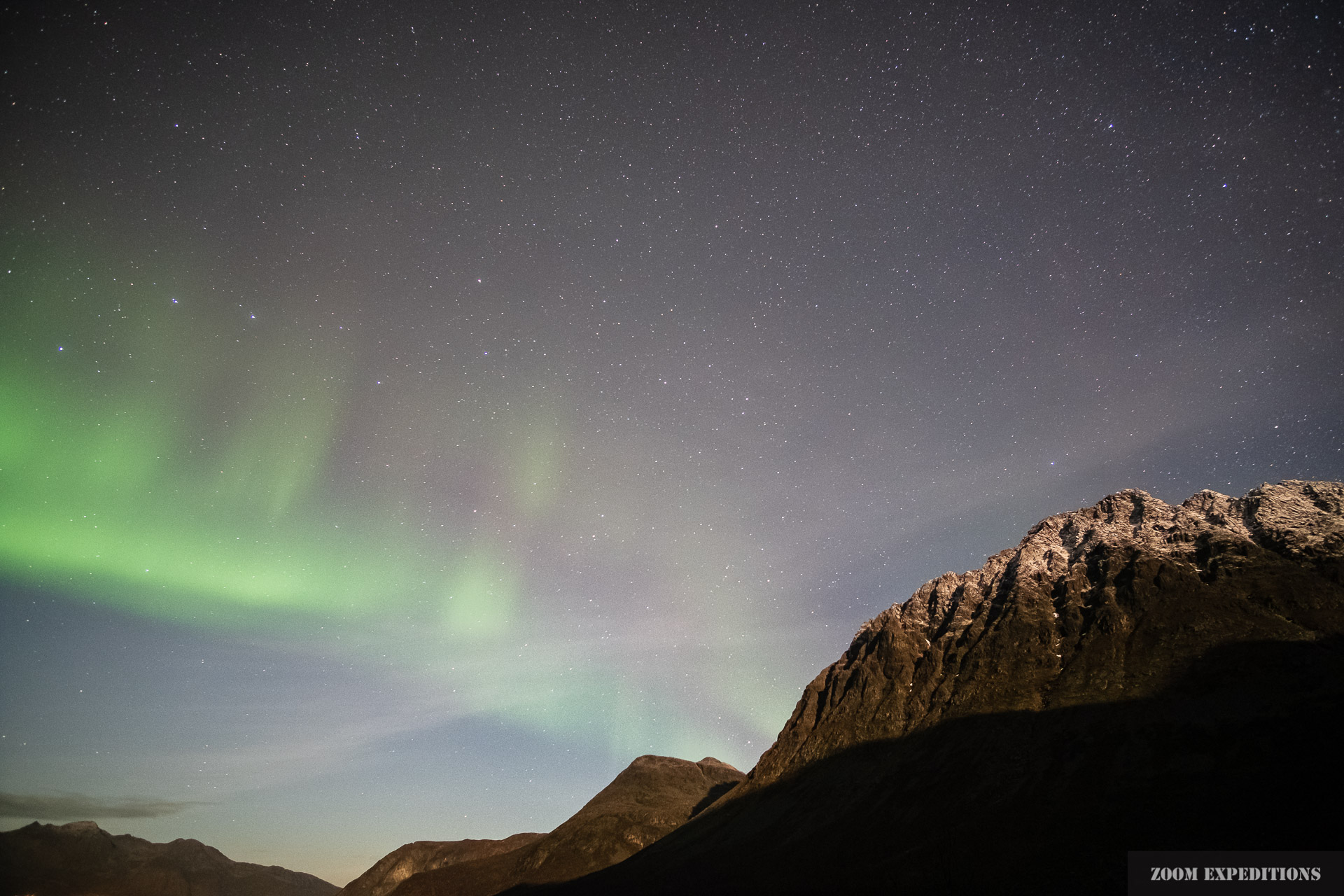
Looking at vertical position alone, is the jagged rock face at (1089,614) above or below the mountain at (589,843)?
above

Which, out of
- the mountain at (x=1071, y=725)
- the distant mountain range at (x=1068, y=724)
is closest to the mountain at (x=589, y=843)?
the mountain at (x=1071, y=725)

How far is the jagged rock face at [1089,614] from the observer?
84.6 meters

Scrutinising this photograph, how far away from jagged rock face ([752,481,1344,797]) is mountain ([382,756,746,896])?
142 ft

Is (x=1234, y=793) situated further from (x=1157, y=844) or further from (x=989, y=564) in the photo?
(x=989, y=564)

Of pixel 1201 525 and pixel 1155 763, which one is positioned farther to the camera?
pixel 1201 525

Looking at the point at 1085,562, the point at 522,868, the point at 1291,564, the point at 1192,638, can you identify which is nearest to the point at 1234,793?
the point at 1192,638

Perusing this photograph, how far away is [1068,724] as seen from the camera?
81.6 m

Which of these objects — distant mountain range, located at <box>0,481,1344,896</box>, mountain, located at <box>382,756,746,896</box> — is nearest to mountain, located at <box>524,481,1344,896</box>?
distant mountain range, located at <box>0,481,1344,896</box>

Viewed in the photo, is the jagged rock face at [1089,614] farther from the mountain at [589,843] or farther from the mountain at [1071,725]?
the mountain at [589,843]

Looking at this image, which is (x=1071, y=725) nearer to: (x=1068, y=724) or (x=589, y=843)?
(x=1068, y=724)

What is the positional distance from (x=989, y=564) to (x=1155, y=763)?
65.3 m

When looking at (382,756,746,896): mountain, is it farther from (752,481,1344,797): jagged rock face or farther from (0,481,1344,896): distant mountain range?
(752,481,1344,797): jagged rock face

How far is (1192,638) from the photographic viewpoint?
84.1 metres

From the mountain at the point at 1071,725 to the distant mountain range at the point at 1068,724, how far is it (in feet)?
0.92
